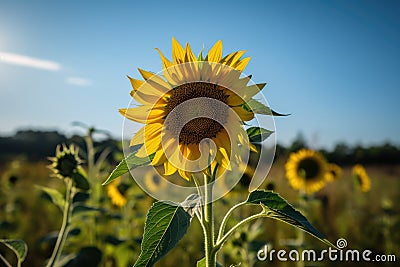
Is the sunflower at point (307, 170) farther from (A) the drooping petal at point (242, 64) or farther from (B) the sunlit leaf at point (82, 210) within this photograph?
(A) the drooping petal at point (242, 64)

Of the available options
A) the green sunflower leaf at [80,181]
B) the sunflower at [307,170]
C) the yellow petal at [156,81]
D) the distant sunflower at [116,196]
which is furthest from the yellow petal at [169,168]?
the sunflower at [307,170]

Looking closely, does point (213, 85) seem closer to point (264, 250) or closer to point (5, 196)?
point (264, 250)

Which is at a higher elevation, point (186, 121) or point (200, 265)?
point (186, 121)

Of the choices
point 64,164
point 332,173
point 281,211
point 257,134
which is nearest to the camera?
point 281,211

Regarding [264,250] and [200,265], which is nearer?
[200,265]

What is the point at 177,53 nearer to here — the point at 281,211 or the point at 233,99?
the point at 233,99

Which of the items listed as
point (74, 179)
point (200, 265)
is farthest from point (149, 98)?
point (74, 179)

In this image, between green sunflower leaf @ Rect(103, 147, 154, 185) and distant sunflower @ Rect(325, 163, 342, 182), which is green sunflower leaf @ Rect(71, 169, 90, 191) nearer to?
green sunflower leaf @ Rect(103, 147, 154, 185)

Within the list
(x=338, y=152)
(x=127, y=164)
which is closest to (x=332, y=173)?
(x=127, y=164)
